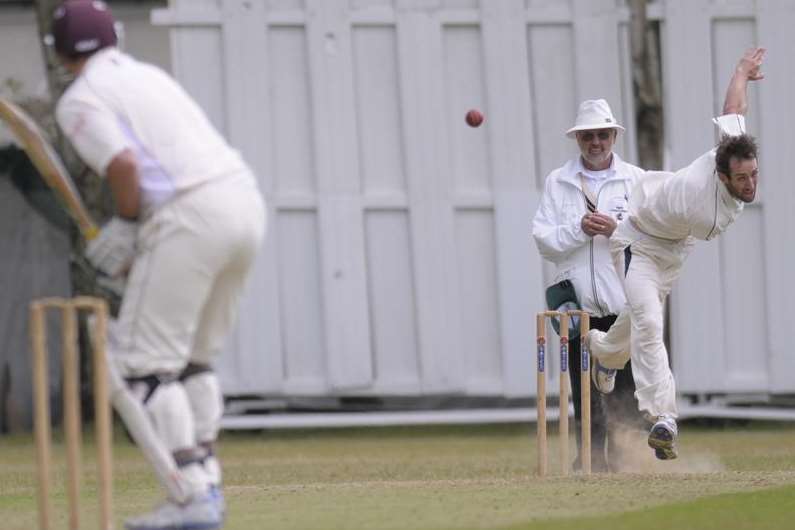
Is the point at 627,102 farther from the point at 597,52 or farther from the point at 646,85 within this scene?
the point at 597,52

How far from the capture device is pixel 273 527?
18.5 feet

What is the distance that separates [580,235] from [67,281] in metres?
5.00

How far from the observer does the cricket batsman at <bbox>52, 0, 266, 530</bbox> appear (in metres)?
5.11

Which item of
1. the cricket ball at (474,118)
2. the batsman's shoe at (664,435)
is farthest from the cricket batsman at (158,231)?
the cricket ball at (474,118)

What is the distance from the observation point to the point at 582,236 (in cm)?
804

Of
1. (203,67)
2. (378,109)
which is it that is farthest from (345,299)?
(203,67)

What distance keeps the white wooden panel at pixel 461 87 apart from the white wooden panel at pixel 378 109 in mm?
313

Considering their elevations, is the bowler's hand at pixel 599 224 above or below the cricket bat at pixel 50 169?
below

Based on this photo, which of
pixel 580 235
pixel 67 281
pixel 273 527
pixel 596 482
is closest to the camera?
pixel 273 527

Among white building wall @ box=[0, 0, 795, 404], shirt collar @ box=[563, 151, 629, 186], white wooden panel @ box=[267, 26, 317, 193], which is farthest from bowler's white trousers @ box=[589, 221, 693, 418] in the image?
white wooden panel @ box=[267, 26, 317, 193]

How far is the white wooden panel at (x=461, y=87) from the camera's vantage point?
10648 millimetres

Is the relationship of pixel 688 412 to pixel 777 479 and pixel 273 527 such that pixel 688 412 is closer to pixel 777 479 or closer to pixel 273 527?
pixel 777 479

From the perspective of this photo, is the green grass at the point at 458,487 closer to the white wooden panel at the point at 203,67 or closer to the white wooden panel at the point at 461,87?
the white wooden panel at the point at 461,87

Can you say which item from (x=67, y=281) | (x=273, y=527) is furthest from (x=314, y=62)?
(x=273, y=527)
